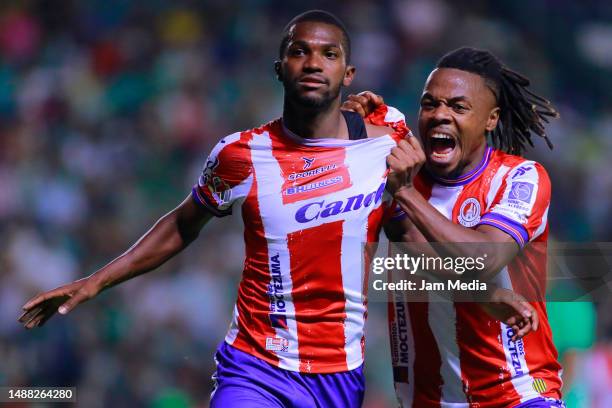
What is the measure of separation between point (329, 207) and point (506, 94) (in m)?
1.04

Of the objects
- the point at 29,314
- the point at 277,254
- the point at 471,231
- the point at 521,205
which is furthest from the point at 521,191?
the point at 29,314

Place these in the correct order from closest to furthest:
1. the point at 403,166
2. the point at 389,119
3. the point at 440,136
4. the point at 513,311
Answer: the point at 513,311, the point at 403,166, the point at 440,136, the point at 389,119

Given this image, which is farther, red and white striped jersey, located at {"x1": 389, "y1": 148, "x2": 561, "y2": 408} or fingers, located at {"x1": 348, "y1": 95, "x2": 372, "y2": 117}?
fingers, located at {"x1": 348, "y1": 95, "x2": 372, "y2": 117}

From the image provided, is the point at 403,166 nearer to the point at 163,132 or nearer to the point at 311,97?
the point at 311,97

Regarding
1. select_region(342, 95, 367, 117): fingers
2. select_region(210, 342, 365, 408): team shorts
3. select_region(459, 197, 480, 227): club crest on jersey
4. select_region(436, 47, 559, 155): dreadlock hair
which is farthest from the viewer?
select_region(342, 95, 367, 117): fingers

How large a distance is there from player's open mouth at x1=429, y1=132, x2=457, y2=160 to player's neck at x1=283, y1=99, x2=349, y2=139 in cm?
37

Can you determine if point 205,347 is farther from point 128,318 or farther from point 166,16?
point 166,16

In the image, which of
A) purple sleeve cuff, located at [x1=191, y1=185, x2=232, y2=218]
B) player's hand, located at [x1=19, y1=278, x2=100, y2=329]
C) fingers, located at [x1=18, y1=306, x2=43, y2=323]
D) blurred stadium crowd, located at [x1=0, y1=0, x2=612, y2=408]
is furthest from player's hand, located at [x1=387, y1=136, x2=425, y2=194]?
blurred stadium crowd, located at [x1=0, y1=0, x2=612, y2=408]

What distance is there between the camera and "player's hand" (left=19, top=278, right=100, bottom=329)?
468cm

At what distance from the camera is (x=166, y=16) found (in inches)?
452

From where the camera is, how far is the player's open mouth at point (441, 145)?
4676mm

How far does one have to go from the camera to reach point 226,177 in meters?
4.71

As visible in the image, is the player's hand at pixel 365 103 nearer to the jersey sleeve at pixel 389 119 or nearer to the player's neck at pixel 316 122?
the jersey sleeve at pixel 389 119

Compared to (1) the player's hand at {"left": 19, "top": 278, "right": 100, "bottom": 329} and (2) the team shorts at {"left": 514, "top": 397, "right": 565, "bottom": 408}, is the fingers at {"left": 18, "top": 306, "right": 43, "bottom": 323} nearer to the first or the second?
(1) the player's hand at {"left": 19, "top": 278, "right": 100, "bottom": 329}
